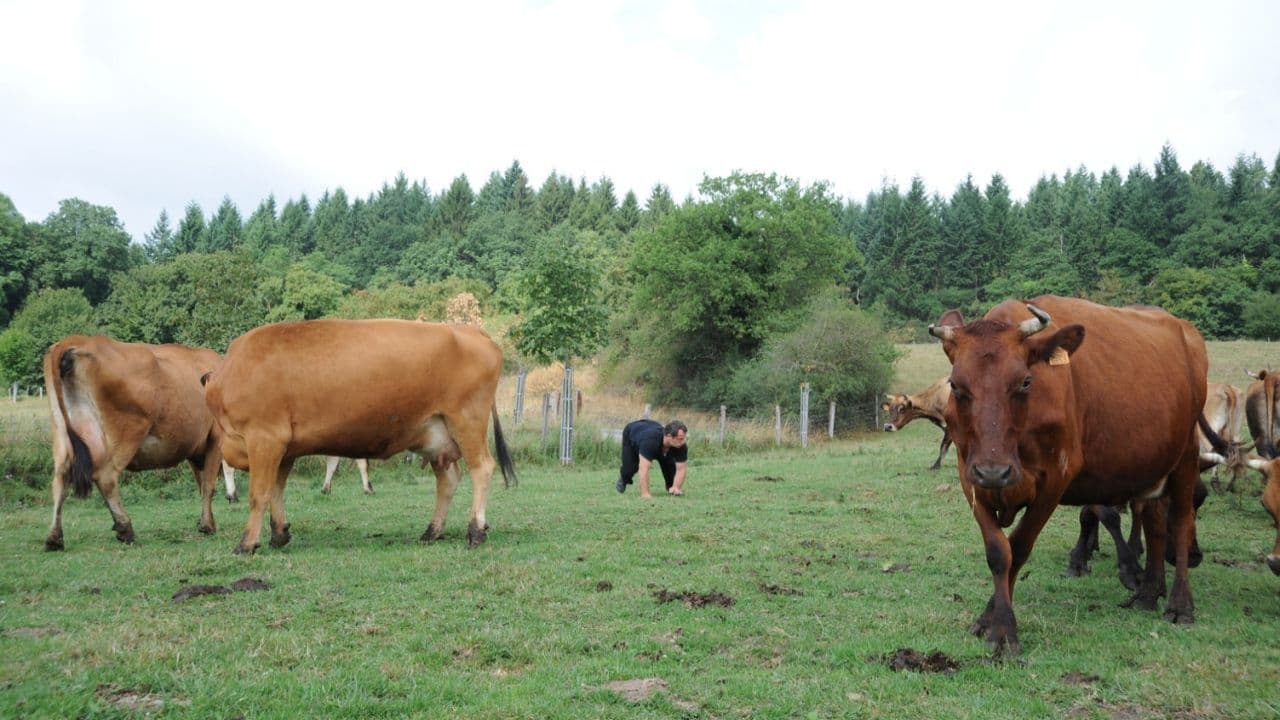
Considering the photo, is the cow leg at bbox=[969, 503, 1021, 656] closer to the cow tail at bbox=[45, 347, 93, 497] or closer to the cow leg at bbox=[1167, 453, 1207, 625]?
the cow leg at bbox=[1167, 453, 1207, 625]

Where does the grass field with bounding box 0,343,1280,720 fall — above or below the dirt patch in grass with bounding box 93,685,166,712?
below

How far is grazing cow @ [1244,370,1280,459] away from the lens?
41.9ft

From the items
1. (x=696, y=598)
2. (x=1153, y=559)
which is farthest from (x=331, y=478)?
(x=1153, y=559)

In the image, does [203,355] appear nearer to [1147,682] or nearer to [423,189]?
[1147,682]

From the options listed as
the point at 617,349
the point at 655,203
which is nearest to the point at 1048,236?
the point at 655,203

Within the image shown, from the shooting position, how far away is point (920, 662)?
5285 mm

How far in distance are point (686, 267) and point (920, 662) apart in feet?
136

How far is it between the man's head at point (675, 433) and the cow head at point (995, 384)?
315 inches

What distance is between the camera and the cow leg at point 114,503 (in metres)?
9.66

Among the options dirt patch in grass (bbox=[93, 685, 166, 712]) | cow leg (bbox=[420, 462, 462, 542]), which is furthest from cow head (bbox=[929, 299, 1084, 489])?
cow leg (bbox=[420, 462, 462, 542])

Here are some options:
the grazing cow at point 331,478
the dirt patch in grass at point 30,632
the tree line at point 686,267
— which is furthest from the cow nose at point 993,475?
the tree line at point 686,267

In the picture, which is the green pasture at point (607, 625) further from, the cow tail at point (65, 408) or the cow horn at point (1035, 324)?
the cow horn at point (1035, 324)

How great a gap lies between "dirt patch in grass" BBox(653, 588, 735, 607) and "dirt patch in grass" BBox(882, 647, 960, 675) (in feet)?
5.21

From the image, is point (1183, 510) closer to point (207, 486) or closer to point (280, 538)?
point (280, 538)
